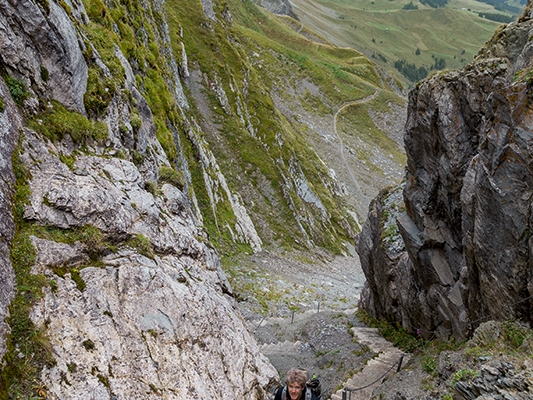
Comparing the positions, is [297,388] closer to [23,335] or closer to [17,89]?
[23,335]

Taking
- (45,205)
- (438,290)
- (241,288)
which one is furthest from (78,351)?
(241,288)

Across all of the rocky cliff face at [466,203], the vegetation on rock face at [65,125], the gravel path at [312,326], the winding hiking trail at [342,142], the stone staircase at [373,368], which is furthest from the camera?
the winding hiking trail at [342,142]

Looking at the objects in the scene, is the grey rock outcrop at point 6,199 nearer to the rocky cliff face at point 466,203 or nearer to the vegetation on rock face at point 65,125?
the vegetation on rock face at point 65,125

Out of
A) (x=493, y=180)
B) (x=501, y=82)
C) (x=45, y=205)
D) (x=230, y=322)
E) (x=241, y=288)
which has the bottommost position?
(x=241, y=288)

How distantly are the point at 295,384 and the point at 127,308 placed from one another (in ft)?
21.5

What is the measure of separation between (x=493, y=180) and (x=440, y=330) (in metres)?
9.84

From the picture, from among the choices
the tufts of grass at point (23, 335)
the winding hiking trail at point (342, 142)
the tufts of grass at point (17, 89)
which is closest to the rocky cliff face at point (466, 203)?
the tufts of grass at point (23, 335)

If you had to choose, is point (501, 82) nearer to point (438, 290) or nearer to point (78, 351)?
point (438, 290)

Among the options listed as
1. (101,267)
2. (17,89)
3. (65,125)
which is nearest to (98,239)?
(101,267)

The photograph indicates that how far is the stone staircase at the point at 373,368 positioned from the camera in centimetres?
1678

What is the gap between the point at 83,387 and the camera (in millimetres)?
9281

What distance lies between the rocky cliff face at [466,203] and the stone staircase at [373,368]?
197 centimetres

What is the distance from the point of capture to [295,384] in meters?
7.24

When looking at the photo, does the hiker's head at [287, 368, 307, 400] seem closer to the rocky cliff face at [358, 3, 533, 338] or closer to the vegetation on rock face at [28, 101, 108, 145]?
the rocky cliff face at [358, 3, 533, 338]
